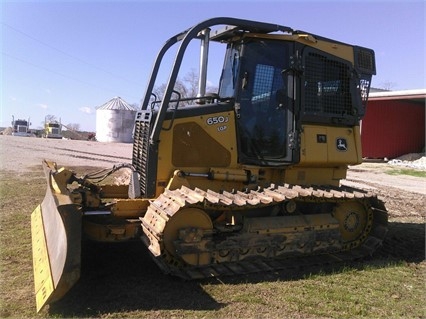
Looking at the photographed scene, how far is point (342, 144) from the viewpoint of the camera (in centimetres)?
657

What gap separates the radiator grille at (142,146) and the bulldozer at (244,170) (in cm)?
2

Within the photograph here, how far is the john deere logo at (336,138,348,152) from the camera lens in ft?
21.4

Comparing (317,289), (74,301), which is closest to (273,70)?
(317,289)

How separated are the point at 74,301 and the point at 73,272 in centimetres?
43

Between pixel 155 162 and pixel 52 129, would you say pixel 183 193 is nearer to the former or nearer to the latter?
pixel 155 162

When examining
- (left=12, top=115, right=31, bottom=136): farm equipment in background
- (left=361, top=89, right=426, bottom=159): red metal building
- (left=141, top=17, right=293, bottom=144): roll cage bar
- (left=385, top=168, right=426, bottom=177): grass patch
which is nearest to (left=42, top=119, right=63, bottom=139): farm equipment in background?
(left=12, top=115, right=31, bottom=136): farm equipment in background

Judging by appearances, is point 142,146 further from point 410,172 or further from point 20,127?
point 20,127

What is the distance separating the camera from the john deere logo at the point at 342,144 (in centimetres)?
652

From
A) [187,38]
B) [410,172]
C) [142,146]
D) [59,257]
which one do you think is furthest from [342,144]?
[410,172]

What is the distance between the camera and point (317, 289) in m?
4.86

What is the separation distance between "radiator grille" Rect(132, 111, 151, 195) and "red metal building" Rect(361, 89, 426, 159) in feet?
76.9

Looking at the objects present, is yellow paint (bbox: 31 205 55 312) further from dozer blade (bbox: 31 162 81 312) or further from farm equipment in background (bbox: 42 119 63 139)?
farm equipment in background (bbox: 42 119 63 139)

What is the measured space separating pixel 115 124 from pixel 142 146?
50.6 metres

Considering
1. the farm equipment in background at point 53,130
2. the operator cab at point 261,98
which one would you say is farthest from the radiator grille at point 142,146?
the farm equipment in background at point 53,130
